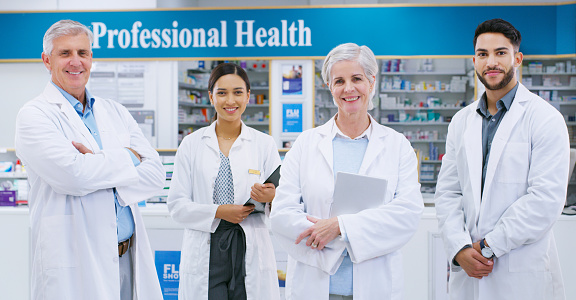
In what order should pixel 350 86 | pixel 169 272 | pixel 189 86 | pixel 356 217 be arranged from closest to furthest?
pixel 356 217 < pixel 350 86 < pixel 169 272 < pixel 189 86

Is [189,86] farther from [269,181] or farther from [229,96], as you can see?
[269,181]

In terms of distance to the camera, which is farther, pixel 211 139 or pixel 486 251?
pixel 211 139

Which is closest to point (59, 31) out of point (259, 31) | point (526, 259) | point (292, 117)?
point (526, 259)

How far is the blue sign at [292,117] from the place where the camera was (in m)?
6.22

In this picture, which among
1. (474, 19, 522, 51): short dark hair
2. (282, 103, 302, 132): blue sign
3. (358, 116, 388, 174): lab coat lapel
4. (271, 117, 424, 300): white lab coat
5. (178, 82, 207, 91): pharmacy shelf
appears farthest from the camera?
(178, 82, 207, 91): pharmacy shelf

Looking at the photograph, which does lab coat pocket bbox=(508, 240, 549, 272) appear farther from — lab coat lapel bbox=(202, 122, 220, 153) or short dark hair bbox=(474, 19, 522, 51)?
lab coat lapel bbox=(202, 122, 220, 153)

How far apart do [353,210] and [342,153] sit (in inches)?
9.1

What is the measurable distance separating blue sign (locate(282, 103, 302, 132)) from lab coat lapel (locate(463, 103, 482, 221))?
4.16 meters

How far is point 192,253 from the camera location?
236cm

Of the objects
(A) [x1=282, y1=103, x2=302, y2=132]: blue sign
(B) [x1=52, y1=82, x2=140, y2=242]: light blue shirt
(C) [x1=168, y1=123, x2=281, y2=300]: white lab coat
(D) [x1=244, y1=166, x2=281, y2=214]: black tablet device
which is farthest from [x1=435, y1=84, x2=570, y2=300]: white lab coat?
(A) [x1=282, y1=103, x2=302, y2=132]: blue sign

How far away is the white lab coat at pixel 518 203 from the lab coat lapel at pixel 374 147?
38cm

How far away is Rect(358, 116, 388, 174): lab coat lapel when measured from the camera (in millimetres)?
1855

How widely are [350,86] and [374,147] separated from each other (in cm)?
24

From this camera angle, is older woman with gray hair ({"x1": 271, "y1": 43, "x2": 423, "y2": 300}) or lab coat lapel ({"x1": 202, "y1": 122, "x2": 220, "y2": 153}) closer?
older woman with gray hair ({"x1": 271, "y1": 43, "x2": 423, "y2": 300})
